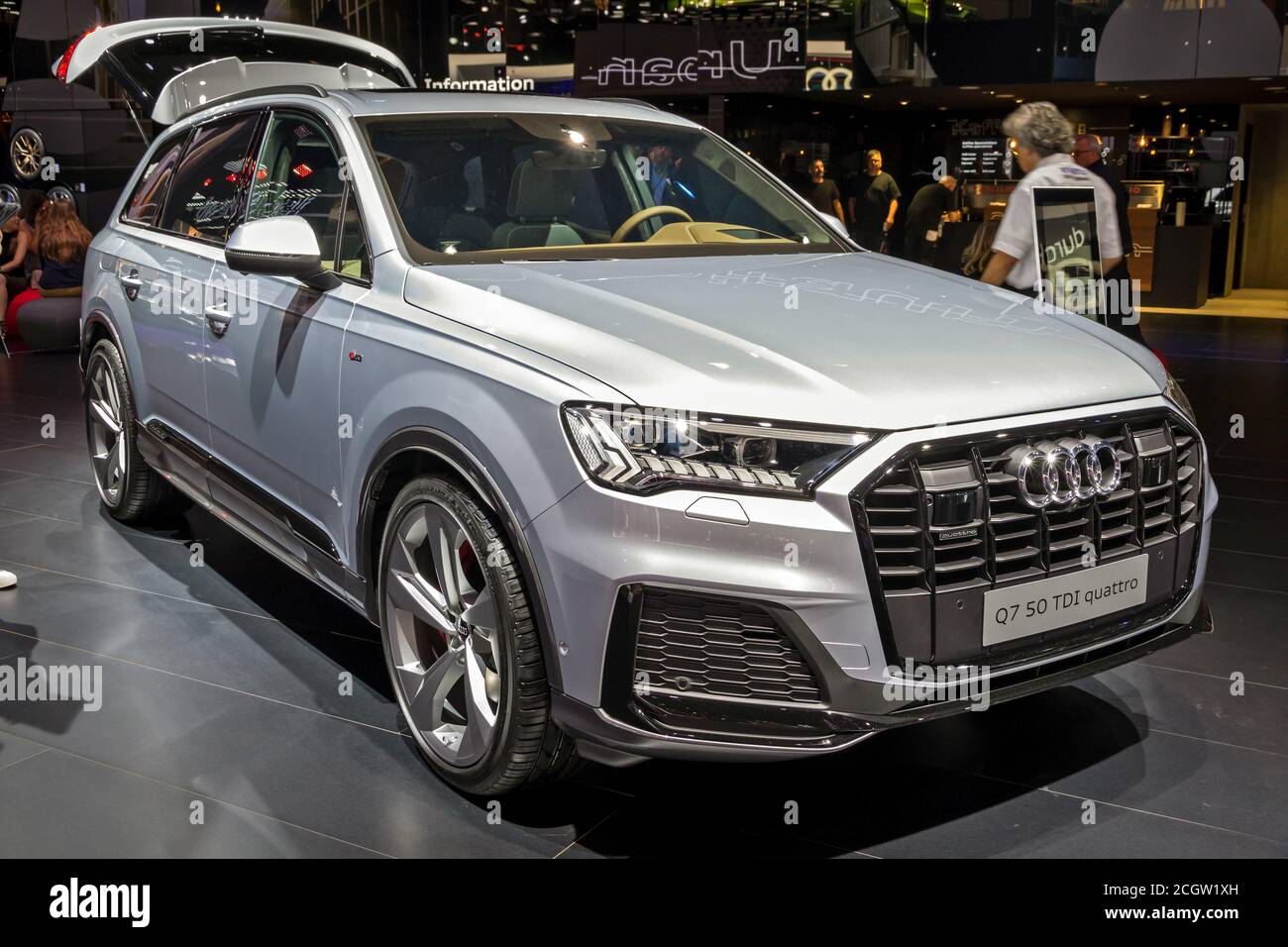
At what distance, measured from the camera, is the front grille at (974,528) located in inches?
88.1

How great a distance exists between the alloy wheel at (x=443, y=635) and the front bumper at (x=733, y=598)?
289mm

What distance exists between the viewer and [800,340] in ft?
8.21

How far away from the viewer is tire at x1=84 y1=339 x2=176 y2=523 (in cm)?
475

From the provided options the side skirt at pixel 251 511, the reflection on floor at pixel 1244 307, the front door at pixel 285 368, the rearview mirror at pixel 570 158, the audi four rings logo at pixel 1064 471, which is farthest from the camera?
the reflection on floor at pixel 1244 307

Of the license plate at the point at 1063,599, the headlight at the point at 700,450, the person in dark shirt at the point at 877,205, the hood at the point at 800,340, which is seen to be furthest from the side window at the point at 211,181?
the person in dark shirt at the point at 877,205

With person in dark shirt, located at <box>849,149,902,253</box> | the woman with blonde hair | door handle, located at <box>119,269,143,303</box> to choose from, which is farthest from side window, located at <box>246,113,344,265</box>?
person in dark shirt, located at <box>849,149,902,253</box>

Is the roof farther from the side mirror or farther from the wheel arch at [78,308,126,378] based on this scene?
the wheel arch at [78,308,126,378]

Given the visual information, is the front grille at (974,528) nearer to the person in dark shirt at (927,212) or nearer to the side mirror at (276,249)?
the side mirror at (276,249)

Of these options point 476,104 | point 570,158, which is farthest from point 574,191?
point 476,104

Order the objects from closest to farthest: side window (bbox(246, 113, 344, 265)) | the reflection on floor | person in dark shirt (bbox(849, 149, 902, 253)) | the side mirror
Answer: the side mirror → side window (bbox(246, 113, 344, 265)) → person in dark shirt (bbox(849, 149, 902, 253)) → the reflection on floor

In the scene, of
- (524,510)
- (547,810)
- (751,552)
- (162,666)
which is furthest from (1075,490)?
(162,666)

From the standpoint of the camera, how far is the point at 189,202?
4.36 m

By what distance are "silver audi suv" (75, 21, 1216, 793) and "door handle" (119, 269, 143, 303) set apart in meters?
0.89
